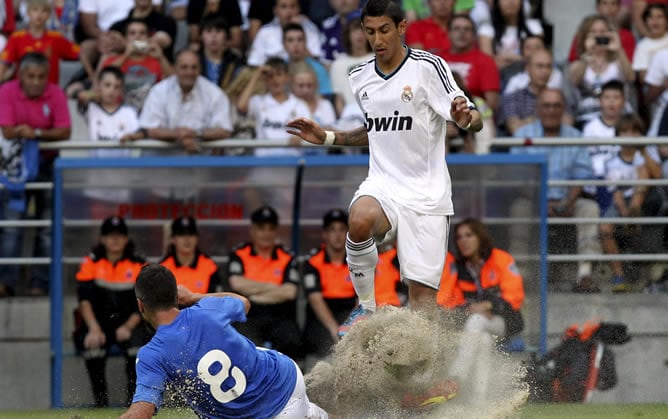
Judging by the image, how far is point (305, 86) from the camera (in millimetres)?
13828

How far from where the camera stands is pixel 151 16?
14.9 m

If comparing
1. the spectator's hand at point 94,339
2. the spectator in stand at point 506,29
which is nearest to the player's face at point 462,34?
the spectator in stand at point 506,29

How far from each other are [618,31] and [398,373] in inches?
306

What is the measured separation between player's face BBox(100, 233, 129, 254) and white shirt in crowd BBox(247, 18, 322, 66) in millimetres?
2938

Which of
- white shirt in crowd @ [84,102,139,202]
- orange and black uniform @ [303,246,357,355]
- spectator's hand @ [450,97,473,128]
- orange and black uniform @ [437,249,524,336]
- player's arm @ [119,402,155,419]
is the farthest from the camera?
white shirt in crowd @ [84,102,139,202]

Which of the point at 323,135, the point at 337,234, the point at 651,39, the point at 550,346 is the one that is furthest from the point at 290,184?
the point at 651,39

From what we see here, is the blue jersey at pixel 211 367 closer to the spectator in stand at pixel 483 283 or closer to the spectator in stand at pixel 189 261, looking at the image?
the spectator in stand at pixel 483 283

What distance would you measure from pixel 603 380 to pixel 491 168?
8.39 feet

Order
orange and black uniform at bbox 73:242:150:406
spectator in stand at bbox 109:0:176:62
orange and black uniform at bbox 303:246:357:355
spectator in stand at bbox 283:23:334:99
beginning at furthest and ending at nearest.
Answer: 1. spectator in stand at bbox 109:0:176:62
2. spectator in stand at bbox 283:23:334:99
3. orange and black uniform at bbox 303:246:357:355
4. orange and black uniform at bbox 73:242:150:406

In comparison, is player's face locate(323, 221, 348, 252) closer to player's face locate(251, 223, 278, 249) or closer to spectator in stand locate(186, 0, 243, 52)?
player's face locate(251, 223, 278, 249)

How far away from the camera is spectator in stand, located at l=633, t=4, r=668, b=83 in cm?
1453

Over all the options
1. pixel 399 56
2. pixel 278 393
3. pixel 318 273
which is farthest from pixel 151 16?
pixel 278 393

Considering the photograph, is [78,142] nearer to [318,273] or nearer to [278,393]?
[318,273]

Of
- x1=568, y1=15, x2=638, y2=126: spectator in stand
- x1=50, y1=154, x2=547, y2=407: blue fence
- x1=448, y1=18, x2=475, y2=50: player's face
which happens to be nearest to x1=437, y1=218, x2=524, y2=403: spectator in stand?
x1=50, y1=154, x2=547, y2=407: blue fence
